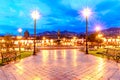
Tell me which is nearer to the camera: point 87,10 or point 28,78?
point 28,78

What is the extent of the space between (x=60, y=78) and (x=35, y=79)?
989 millimetres

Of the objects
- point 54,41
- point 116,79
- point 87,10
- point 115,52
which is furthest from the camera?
point 54,41

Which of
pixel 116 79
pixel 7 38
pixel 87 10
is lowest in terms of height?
pixel 116 79

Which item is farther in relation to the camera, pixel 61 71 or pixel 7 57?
pixel 7 57

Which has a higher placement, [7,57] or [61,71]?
[7,57]

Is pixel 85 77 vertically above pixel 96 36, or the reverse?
pixel 96 36

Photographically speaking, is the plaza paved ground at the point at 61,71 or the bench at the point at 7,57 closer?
the plaza paved ground at the point at 61,71

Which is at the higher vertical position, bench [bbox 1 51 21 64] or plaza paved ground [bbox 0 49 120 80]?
bench [bbox 1 51 21 64]

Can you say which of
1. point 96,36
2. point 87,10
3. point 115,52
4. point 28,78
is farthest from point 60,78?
point 96,36

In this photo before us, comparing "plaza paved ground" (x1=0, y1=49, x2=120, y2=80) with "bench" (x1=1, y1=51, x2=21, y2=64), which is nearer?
"plaza paved ground" (x1=0, y1=49, x2=120, y2=80)

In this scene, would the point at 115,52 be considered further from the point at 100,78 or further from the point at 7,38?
the point at 7,38

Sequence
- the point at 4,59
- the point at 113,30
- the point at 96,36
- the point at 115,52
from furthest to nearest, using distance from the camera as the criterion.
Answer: the point at 113,30 → the point at 96,36 → the point at 115,52 → the point at 4,59

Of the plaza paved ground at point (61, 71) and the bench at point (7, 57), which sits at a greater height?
the bench at point (7, 57)

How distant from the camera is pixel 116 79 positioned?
24.8 ft
